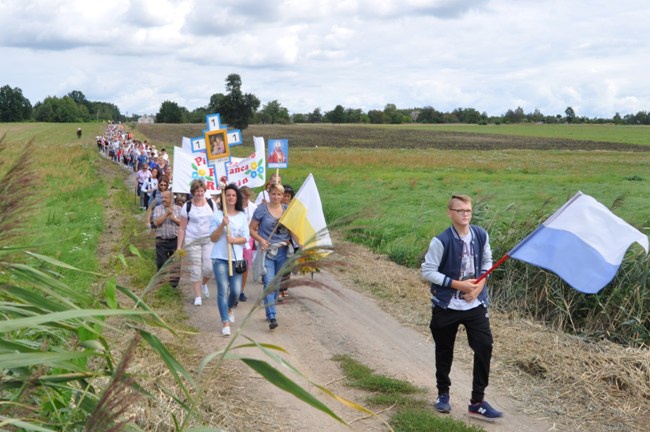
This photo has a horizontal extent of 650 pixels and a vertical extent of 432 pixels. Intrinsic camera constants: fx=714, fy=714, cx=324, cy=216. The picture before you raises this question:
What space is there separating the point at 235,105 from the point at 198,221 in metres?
50.3

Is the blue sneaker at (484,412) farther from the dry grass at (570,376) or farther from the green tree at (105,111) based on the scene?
the green tree at (105,111)

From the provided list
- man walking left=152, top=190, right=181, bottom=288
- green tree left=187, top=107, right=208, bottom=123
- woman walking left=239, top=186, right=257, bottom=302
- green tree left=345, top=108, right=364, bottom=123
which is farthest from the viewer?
green tree left=345, top=108, right=364, bottom=123

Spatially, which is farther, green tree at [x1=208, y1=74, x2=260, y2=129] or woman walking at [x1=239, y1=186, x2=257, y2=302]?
green tree at [x1=208, y1=74, x2=260, y2=129]

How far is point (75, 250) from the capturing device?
12.8m

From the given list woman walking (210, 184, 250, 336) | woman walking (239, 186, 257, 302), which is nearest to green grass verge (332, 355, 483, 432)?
woman walking (210, 184, 250, 336)

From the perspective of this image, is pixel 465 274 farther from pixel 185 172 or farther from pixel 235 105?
pixel 235 105

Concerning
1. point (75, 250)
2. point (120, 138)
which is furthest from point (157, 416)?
point (120, 138)

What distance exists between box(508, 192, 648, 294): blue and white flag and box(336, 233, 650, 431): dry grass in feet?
4.45

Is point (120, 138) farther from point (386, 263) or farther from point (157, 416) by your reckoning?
point (157, 416)

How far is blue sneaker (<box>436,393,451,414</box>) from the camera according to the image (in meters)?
A: 6.41

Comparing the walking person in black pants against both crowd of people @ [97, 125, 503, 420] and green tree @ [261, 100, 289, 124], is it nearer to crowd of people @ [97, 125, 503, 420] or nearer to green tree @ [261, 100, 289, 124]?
crowd of people @ [97, 125, 503, 420]

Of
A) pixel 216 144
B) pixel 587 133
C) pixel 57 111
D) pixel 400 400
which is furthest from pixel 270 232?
pixel 57 111

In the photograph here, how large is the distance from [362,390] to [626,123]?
14546 centimetres

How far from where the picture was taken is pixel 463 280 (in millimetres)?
6195
